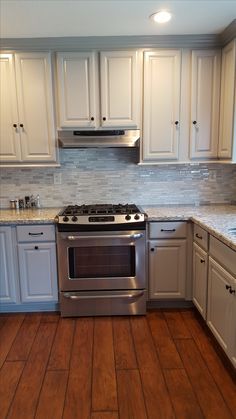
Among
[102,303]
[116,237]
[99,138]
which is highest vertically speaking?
[99,138]

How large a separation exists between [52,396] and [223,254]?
1.40 meters

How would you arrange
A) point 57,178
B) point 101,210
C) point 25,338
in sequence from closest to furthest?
point 25,338
point 101,210
point 57,178

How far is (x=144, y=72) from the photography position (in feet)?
8.81

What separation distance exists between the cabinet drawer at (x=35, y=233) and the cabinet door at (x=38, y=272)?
56 mm

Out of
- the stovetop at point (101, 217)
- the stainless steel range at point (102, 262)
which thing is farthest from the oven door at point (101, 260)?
the stovetop at point (101, 217)

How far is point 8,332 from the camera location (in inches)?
96.6

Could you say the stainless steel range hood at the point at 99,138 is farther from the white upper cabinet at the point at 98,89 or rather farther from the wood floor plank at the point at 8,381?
the wood floor plank at the point at 8,381

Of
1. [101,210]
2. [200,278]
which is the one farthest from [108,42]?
[200,278]

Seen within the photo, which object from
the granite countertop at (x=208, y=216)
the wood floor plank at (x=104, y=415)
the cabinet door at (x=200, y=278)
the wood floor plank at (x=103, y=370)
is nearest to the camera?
the wood floor plank at (x=104, y=415)

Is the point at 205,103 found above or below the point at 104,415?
above

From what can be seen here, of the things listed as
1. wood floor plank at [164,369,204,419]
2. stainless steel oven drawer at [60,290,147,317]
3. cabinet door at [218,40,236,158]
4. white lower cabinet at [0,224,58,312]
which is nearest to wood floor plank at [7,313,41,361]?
white lower cabinet at [0,224,58,312]

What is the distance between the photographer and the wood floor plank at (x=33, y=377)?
5.48ft

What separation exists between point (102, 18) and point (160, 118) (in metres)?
0.96

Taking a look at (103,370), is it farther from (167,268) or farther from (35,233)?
(35,233)
